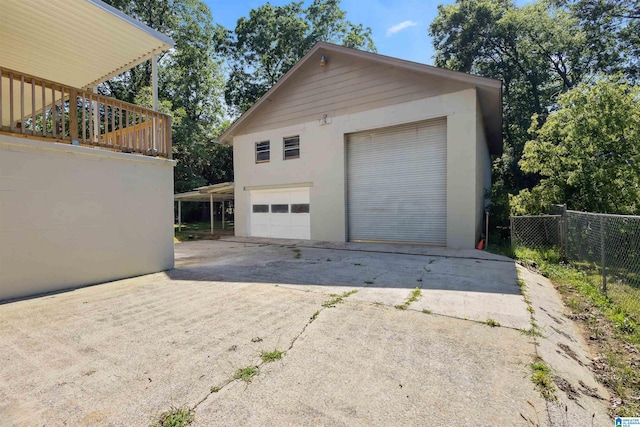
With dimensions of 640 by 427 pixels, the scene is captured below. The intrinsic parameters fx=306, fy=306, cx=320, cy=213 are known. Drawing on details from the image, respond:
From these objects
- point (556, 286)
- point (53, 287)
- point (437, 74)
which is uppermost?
point (437, 74)

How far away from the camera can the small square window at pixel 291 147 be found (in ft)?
41.8

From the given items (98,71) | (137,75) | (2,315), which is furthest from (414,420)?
(137,75)

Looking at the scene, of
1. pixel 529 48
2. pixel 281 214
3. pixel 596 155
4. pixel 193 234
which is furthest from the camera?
pixel 529 48

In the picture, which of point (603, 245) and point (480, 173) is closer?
point (603, 245)

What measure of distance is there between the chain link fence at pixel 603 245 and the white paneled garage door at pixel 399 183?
102 inches

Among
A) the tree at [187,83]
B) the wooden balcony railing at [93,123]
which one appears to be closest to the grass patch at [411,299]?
the wooden balcony railing at [93,123]

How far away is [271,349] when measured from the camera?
3049mm

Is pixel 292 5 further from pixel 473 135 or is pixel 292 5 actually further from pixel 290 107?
pixel 473 135

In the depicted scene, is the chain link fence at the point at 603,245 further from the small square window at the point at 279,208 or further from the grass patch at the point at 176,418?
the small square window at the point at 279,208

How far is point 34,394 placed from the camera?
2320 millimetres

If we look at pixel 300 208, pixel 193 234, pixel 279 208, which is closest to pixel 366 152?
pixel 300 208

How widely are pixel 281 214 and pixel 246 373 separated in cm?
1089

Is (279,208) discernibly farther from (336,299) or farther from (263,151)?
(336,299)

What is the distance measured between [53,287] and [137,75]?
22290 millimetres
